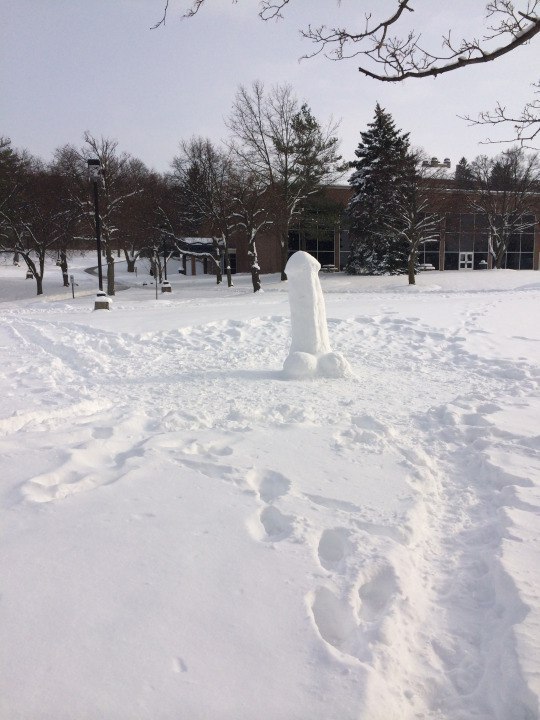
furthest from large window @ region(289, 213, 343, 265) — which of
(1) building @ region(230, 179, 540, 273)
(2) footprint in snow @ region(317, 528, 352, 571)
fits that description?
(2) footprint in snow @ region(317, 528, 352, 571)

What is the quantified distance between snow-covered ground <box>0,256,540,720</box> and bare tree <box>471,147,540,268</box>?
117ft

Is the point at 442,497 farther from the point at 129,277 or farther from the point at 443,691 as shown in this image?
the point at 129,277

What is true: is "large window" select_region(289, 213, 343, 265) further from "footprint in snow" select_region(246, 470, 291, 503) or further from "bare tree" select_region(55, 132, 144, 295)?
"footprint in snow" select_region(246, 470, 291, 503)

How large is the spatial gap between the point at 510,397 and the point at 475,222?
38917 millimetres

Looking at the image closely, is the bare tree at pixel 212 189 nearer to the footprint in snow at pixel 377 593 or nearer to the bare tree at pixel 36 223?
the bare tree at pixel 36 223

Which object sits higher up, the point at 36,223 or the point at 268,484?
the point at 36,223

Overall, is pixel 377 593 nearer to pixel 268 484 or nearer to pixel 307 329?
pixel 268 484

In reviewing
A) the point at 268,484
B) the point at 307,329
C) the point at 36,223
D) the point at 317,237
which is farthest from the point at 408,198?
the point at 268,484

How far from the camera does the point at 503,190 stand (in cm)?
3812

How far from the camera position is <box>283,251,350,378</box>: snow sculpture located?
305 inches

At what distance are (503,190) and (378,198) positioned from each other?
36.7 feet

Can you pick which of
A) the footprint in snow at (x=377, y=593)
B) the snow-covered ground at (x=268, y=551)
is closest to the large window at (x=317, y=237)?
the snow-covered ground at (x=268, y=551)

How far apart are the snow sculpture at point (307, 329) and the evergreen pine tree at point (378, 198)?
27.5 metres

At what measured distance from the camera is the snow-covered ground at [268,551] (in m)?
2.25
